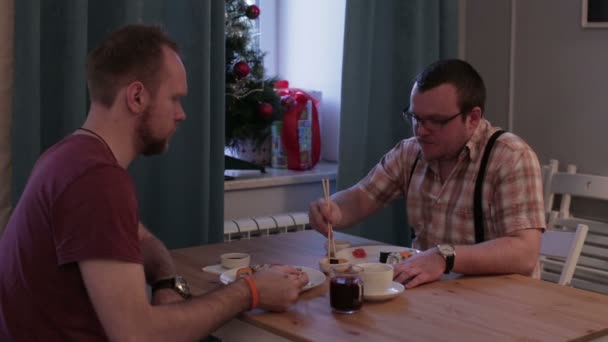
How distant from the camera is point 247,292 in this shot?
71.2 inches

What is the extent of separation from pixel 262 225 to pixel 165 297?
124 cm

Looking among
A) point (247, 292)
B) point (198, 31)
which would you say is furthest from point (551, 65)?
point (247, 292)

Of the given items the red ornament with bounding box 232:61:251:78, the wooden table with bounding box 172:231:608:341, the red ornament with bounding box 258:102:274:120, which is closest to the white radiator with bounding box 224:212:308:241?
the red ornament with bounding box 258:102:274:120

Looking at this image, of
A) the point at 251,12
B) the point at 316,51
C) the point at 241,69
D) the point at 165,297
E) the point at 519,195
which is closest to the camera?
the point at 165,297

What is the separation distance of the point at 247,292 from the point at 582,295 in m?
0.75

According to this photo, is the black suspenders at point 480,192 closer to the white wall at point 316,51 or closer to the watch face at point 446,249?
the watch face at point 446,249

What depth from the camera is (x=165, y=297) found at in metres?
1.95

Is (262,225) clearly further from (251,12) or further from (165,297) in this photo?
(165,297)

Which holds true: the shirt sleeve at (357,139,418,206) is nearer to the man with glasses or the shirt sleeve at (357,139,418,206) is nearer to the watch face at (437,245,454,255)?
the man with glasses

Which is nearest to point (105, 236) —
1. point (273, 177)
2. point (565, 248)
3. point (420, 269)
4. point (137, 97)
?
point (137, 97)

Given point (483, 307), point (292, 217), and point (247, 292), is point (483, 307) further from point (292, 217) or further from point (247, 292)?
point (292, 217)

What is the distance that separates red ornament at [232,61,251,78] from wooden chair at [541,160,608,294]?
128 cm

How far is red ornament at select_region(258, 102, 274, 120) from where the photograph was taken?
10.5 ft

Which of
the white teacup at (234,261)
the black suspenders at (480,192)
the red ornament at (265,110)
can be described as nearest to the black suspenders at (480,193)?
the black suspenders at (480,192)
